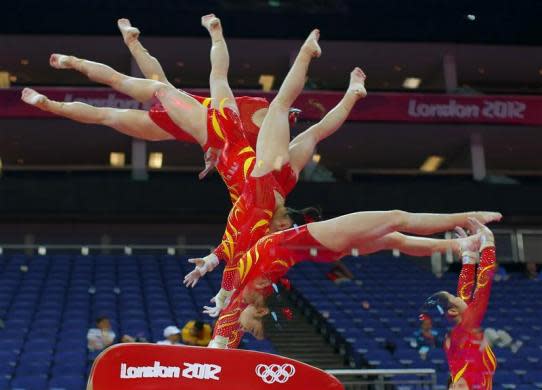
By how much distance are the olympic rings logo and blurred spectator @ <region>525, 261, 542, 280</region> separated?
51.1 ft

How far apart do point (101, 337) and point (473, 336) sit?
7.05m

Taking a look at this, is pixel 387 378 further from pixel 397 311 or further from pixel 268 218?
pixel 268 218

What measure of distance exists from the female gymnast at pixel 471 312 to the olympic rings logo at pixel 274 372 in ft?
3.95

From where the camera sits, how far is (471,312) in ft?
17.5

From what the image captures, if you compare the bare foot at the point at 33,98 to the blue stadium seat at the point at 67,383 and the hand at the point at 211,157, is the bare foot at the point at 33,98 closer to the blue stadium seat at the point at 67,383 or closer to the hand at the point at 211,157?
the hand at the point at 211,157

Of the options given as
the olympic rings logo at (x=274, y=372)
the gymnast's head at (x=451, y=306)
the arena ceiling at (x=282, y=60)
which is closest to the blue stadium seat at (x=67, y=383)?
the gymnast's head at (x=451, y=306)

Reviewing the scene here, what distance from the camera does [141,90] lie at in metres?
6.02

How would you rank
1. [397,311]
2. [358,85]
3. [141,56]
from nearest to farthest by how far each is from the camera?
[358,85] → [141,56] → [397,311]

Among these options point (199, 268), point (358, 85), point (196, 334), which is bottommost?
point (196, 334)

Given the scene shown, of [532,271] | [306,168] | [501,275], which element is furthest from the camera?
[306,168]

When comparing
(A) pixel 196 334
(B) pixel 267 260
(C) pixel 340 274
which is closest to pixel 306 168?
(C) pixel 340 274

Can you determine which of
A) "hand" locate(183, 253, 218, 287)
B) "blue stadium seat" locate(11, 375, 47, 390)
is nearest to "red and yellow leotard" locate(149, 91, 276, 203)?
"hand" locate(183, 253, 218, 287)

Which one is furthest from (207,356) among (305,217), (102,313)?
(102,313)

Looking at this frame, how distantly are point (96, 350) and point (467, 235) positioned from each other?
279 inches
